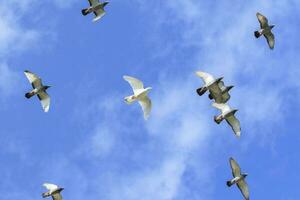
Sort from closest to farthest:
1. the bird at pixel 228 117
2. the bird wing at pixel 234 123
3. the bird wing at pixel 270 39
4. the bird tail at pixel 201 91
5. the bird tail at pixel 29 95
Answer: the bird tail at pixel 201 91 → the bird at pixel 228 117 → the bird wing at pixel 234 123 → the bird tail at pixel 29 95 → the bird wing at pixel 270 39

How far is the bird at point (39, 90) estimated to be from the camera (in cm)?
7150

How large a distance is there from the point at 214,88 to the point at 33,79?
11.8m

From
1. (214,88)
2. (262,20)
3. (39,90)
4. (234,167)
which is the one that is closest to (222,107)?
(214,88)

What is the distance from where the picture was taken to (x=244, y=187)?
7219 centimetres

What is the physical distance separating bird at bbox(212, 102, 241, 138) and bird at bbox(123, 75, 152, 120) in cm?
538

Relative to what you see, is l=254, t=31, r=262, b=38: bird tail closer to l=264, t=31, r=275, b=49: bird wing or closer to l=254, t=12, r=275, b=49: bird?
l=254, t=12, r=275, b=49: bird

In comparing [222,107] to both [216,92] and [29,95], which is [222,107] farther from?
[29,95]

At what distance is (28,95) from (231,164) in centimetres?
1379

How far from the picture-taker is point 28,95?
71250 mm

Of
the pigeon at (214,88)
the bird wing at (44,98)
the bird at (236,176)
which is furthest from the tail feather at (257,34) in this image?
the bird wing at (44,98)

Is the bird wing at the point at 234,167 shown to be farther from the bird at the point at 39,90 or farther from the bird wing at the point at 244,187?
the bird at the point at 39,90

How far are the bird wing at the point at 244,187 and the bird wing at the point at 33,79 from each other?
1447 cm

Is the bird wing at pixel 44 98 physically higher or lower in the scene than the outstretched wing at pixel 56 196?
higher

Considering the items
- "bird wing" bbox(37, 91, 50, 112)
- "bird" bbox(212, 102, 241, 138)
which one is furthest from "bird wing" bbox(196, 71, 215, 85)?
"bird wing" bbox(37, 91, 50, 112)
